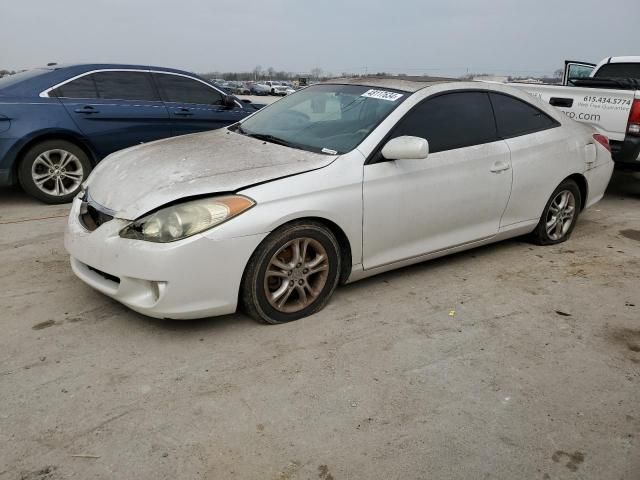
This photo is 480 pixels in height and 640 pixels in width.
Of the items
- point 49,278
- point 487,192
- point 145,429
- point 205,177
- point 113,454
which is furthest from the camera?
point 487,192

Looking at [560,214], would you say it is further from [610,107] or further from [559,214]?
[610,107]

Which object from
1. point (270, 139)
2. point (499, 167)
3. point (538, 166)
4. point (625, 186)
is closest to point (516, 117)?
point (538, 166)

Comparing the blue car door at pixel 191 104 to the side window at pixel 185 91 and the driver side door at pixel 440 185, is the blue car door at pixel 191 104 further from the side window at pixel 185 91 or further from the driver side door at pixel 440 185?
the driver side door at pixel 440 185

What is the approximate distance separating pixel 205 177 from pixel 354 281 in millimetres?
1326

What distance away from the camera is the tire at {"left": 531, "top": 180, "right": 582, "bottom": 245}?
5.01 m

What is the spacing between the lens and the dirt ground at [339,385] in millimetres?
2357

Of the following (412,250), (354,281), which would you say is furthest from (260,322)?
(412,250)

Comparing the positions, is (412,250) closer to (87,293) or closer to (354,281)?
(354,281)

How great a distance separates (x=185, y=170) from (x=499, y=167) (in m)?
2.40

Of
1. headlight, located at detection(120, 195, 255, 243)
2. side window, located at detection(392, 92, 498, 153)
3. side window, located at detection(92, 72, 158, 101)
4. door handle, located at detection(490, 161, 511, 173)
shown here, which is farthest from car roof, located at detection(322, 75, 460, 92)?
side window, located at detection(92, 72, 158, 101)

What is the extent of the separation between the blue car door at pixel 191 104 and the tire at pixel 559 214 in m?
4.16

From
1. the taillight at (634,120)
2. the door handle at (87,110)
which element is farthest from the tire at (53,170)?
the taillight at (634,120)

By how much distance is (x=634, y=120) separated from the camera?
6254mm

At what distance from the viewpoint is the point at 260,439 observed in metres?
2.46
